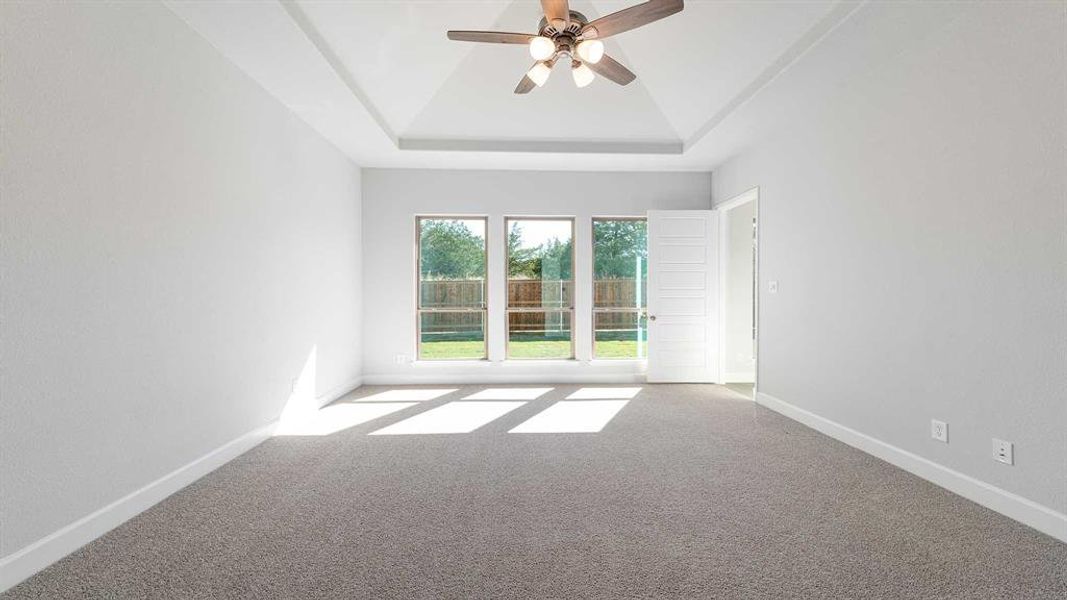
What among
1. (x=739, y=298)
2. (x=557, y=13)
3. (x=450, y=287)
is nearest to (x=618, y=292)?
(x=739, y=298)

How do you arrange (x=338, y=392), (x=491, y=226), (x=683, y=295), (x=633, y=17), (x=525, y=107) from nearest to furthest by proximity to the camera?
(x=633, y=17)
(x=525, y=107)
(x=338, y=392)
(x=683, y=295)
(x=491, y=226)

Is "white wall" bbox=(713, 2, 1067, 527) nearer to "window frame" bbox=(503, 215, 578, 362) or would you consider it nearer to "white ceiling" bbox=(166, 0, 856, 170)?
"white ceiling" bbox=(166, 0, 856, 170)

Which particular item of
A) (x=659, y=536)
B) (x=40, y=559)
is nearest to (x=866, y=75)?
(x=659, y=536)

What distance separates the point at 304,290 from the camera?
4488 mm

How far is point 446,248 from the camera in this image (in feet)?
20.4

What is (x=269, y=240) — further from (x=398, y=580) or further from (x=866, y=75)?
(x=866, y=75)

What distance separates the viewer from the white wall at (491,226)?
6.07m

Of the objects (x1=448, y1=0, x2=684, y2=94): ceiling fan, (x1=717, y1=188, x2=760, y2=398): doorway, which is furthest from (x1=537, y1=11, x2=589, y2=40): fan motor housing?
(x1=717, y1=188, x2=760, y2=398): doorway

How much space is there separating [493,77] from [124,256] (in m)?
3.21

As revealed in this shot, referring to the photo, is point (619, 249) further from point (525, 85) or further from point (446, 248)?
point (525, 85)

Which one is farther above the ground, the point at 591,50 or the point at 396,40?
the point at 396,40

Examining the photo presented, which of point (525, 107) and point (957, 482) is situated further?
point (525, 107)

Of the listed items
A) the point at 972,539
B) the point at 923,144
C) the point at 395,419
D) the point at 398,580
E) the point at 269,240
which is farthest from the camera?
the point at 395,419

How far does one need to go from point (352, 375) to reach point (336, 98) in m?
3.10
